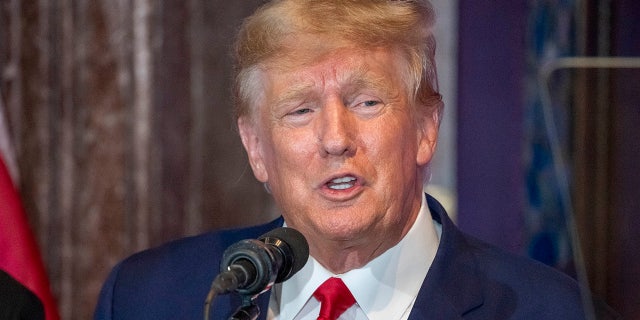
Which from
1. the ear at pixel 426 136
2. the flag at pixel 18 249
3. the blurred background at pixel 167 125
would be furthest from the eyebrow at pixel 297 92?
the blurred background at pixel 167 125

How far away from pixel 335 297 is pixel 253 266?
22.2 inches

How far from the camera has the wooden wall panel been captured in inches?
142

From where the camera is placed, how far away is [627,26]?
1.30 m

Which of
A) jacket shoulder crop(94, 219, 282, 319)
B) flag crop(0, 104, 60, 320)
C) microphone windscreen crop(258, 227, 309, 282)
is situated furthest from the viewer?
flag crop(0, 104, 60, 320)

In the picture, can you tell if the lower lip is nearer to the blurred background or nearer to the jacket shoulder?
the jacket shoulder

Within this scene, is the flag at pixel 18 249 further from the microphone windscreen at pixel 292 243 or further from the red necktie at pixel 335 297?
the microphone windscreen at pixel 292 243

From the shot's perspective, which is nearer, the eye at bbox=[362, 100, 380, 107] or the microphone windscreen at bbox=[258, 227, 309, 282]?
the microphone windscreen at bbox=[258, 227, 309, 282]

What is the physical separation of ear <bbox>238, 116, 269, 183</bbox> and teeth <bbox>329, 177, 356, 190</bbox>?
26 centimetres

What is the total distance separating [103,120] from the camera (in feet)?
12.0

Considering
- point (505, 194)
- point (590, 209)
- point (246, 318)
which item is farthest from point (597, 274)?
point (505, 194)

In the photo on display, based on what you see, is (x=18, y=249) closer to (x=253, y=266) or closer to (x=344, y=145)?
(x=344, y=145)

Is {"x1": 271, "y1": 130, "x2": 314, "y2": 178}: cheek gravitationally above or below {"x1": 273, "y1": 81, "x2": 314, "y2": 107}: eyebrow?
below

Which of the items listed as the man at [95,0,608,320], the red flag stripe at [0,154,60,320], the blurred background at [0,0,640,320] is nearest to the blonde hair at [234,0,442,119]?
the man at [95,0,608,320]

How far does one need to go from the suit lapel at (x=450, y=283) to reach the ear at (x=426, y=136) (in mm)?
179
